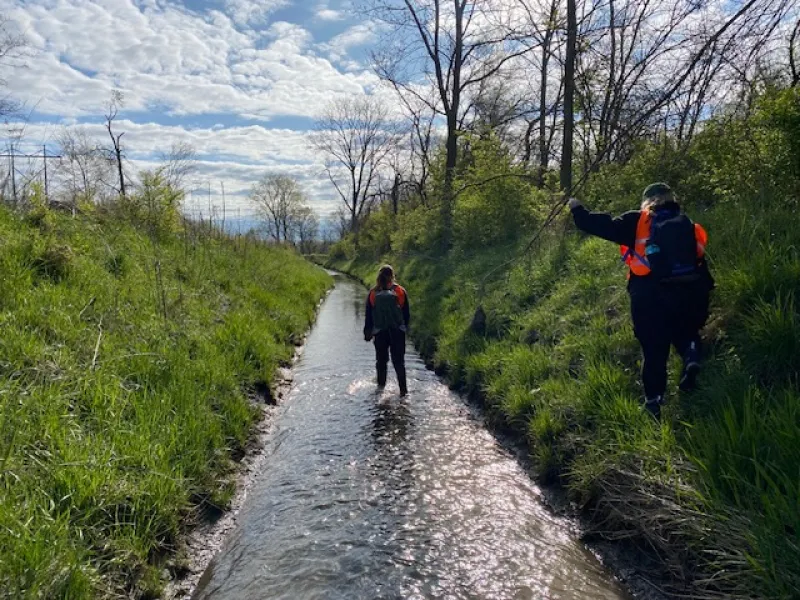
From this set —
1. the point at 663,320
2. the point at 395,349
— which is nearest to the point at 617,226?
the point at 663,320

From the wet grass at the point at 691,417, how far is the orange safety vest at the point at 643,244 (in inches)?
29.7

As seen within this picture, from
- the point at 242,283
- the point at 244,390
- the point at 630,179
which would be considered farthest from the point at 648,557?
the point at 242,283

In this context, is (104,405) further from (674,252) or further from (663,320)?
(674,252)

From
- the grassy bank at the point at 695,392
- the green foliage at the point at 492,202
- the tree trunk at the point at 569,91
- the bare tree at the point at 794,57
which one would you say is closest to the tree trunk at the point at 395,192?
the green foliage at the point at 492,202

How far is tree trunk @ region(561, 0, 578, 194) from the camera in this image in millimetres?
9754

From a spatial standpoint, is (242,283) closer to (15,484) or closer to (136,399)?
(136,399)

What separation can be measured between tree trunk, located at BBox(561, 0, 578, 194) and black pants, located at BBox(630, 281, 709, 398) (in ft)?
15.8

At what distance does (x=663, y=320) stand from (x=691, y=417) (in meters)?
0.86

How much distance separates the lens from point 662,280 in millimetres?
4379

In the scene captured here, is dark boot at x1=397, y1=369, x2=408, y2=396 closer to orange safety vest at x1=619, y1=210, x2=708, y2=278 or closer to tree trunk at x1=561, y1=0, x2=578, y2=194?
orange safety vest at x1=619, y1=210, x2=708, y2=278

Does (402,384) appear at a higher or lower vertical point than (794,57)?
lower

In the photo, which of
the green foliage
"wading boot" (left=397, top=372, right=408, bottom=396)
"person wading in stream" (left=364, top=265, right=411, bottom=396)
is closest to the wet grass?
"wading boot" (left=397, top=372, right=408, bottom=396)

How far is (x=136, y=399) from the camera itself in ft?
16.3

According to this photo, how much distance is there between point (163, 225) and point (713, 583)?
43.2ft
